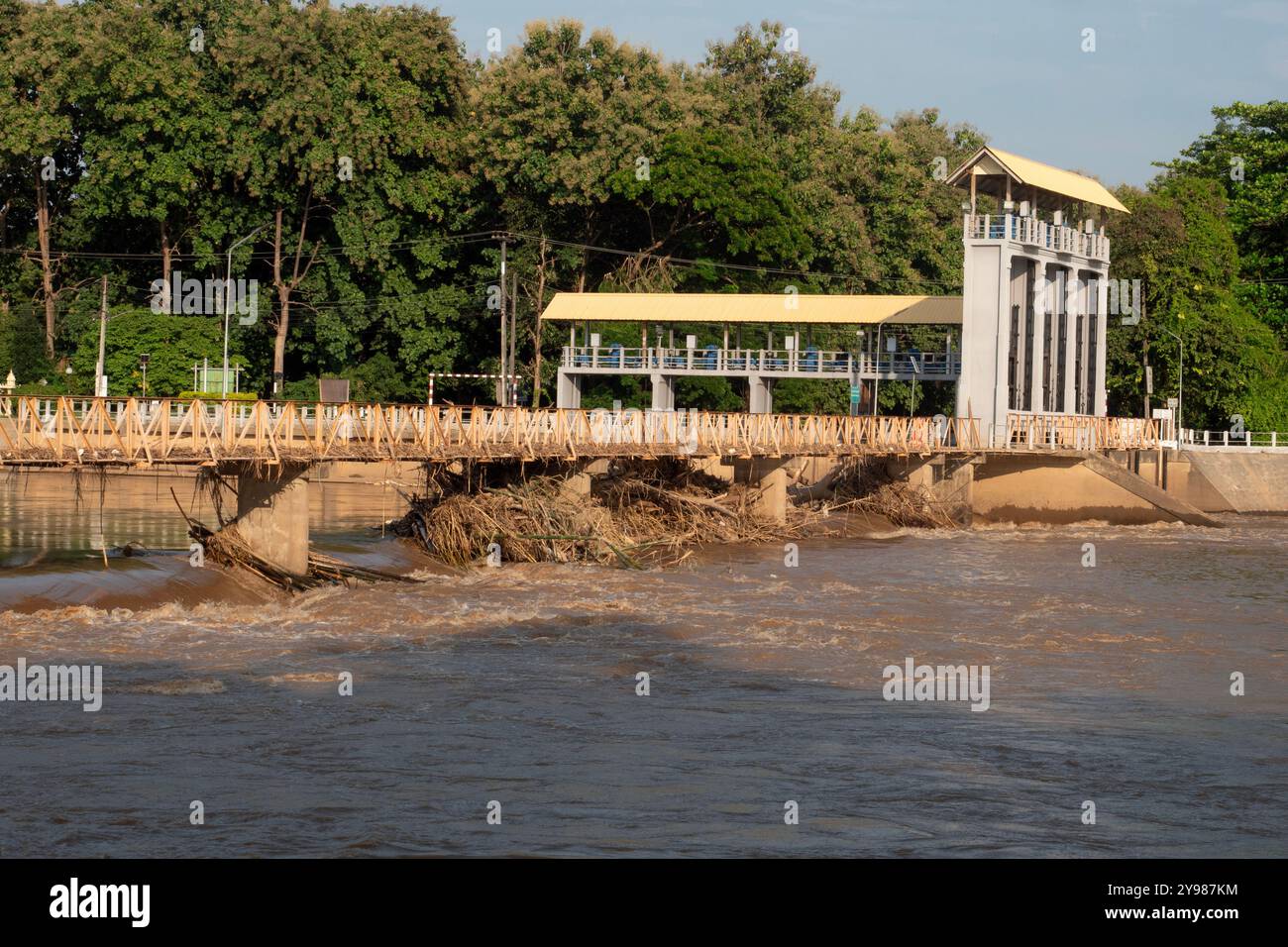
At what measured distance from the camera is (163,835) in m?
15.8

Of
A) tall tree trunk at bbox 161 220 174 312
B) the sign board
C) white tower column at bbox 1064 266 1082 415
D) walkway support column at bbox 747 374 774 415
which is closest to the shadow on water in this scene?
the sign board

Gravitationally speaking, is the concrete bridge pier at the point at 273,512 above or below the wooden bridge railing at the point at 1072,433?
below

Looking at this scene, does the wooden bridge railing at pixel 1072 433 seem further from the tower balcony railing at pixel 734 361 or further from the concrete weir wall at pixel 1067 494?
the tower balcony railing at pixel 734 361

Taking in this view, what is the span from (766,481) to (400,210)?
3316cm

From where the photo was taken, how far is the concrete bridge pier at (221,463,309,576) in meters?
31.4

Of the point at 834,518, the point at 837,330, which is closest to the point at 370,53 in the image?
the point at 837,330

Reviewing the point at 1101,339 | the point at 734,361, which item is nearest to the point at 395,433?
the point at 1101,339

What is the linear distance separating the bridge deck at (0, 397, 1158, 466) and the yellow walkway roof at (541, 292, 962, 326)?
328 inches

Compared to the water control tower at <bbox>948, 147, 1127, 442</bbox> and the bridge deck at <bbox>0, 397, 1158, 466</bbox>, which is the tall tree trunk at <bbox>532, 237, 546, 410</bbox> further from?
the bridge deck at <bbox>0, 397, 1158, 466</bbox>

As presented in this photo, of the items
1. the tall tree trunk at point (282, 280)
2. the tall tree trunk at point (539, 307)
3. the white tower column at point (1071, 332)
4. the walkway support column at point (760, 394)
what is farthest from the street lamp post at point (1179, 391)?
the tall tree trunk at point (282, 280)

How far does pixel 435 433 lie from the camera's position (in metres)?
35.1

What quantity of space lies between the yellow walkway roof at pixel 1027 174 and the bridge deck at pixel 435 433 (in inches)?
321

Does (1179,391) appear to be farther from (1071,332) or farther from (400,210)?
(400,210)

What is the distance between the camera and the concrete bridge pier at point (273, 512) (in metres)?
31.4
